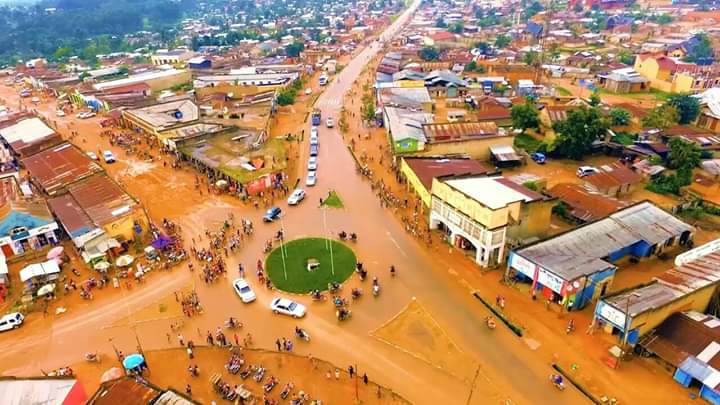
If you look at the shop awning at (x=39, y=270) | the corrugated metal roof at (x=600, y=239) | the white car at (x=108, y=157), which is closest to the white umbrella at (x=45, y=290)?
the shop awning at (x=39, y=270)

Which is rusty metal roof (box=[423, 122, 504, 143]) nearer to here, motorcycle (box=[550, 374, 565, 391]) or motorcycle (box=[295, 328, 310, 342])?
motorcycle (box=[295, 328, 310, 342])

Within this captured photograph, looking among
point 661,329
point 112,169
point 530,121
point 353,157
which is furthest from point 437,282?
point 112,169

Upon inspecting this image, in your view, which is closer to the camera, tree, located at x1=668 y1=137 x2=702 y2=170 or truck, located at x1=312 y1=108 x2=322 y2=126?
tree, located at x1=668 y1=137 x2=702 y2=170

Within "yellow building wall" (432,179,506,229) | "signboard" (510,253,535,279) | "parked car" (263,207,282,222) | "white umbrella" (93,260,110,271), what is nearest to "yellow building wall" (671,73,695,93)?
"yellow building wall" (432,179,506,229)

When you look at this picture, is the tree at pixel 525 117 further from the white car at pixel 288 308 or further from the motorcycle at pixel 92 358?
the motorcycle at pixel 92 358

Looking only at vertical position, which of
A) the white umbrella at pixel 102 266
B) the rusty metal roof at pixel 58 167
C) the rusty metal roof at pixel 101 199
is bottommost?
the white umbrella at pixel 102 266
